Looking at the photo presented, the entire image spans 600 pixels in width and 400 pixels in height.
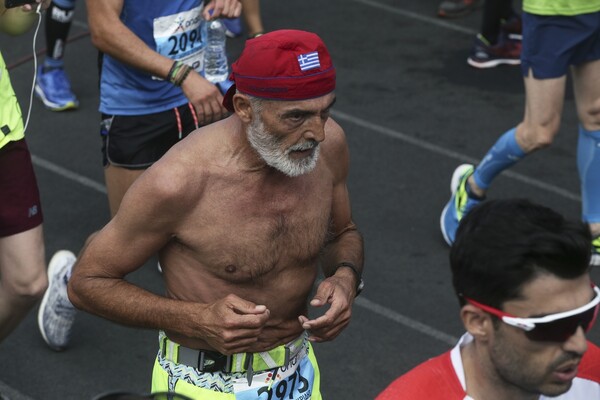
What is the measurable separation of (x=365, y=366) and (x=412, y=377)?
8.69 feet

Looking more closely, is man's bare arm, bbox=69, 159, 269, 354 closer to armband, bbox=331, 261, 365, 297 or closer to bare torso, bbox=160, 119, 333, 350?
bare torso, bbox=160, 119, 333, 350

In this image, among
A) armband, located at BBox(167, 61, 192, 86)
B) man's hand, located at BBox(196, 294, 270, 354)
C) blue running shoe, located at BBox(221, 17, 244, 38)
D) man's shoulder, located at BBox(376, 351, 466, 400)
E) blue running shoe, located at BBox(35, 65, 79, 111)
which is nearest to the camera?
man's shoulder, located at BBox(376, 351, 466, 400)

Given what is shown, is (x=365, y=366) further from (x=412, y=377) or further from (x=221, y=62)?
(x=412, y=377)

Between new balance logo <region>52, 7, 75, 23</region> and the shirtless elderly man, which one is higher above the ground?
the shirtless elderly man

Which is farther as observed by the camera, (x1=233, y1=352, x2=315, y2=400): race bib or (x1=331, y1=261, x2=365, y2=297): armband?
(x1=331, y1=261, x2=365, y2=297): armband

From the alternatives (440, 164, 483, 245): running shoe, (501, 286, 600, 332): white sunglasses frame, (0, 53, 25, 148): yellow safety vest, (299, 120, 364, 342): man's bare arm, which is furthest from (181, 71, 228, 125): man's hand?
(501, 286, 600, 332): white sunglasses frame

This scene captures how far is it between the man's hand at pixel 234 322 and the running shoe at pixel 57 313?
2.20 m

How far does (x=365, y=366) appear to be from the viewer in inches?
218

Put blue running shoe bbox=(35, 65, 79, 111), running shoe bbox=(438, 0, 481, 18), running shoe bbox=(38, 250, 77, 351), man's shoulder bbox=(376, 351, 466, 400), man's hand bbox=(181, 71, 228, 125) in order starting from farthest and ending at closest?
running shoe bbox=(438, 0, 481, 18)
blue running shoe bbox=(35, 65, 79, 111)
running shoe bbox=(38, 250, 77, 351)
man's hand bbox=(181, 71, 228, 125)
man's shoulder bbox=(376, 351, 466, 400)

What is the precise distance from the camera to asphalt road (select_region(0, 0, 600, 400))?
5.57m

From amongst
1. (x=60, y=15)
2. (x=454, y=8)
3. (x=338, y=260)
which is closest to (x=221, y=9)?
(x=338, y=260)

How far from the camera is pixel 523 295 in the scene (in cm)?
Result: 275

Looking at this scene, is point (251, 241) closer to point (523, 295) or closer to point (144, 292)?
point (144, 292)

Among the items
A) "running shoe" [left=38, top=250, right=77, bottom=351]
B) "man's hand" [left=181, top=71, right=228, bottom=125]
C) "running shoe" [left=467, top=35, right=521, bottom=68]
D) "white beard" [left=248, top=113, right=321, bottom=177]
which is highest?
"white beard" [left=248, top=113, right=321, bottom=177]
